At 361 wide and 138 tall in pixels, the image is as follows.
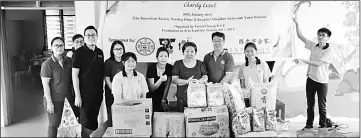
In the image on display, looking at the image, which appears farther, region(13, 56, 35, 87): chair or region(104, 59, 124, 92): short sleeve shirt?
region(13, 56, 35, 87): chair

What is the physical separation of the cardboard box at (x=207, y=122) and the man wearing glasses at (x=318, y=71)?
1207mm

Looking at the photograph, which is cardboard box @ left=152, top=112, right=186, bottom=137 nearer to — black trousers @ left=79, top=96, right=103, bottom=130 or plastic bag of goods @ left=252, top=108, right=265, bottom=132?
plastic bag of goods @ left=252, top=108, right=265, bottom=132

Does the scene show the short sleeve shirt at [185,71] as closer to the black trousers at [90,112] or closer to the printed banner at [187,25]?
the printed banner at [187,25]

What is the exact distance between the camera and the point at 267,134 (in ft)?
10.0

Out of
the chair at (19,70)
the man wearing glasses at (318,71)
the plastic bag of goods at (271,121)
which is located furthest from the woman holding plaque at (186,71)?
the chair at (19,70)

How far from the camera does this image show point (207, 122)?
3107 mm

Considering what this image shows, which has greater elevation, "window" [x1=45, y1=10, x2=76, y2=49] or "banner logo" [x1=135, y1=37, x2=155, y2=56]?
"window" [x1=45, y1=10, x2=76, y2=49]

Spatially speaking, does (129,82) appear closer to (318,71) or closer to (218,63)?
(218,63)

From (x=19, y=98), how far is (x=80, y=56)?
3.67 feet

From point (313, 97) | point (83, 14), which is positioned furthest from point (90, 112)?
point (313, 97)

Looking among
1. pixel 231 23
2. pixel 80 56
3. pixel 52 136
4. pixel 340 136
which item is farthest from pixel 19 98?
pixel 340 136

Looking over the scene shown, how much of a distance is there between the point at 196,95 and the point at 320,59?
1384 mm

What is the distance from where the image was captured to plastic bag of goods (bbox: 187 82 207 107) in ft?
10.6

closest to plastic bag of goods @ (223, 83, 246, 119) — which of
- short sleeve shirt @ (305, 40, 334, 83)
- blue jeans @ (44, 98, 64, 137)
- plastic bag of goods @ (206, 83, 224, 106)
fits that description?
plastic bag of goods @ (206, 83, 224, 106)
